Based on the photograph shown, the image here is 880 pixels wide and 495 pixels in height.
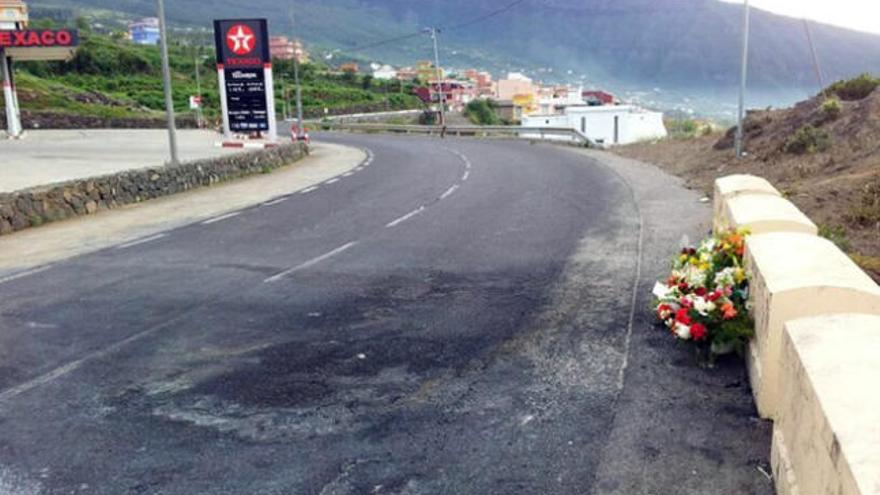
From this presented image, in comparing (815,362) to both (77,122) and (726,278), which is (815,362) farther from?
(77,122)

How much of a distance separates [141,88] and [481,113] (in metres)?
37.7

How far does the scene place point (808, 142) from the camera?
19688mm

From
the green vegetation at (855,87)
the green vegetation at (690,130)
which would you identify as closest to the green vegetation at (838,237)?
the green vegetation at (855,87)

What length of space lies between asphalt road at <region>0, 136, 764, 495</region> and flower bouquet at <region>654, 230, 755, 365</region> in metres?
0.57

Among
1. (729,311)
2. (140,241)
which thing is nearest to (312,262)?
(140,241)

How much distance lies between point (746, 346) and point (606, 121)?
66.7 m

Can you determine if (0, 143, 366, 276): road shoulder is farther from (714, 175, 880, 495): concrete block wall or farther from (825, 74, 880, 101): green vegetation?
(825, 74, 880, 101): green vegetation

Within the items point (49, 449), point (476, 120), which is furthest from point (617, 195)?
point (476, 120)

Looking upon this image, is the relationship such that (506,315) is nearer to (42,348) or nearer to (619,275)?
(619,275)

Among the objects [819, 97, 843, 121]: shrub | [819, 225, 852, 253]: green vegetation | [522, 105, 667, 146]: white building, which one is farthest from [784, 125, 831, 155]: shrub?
[522, 105, 667, 146]: white building

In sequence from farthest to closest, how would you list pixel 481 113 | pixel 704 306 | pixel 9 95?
pixel 481 113 → pixel 9 95 → pixel 704 306

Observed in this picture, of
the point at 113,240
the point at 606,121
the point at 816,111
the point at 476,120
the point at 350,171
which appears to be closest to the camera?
the point at 113,240

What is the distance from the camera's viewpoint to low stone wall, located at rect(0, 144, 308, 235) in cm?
1418

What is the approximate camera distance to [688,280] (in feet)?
22.6
